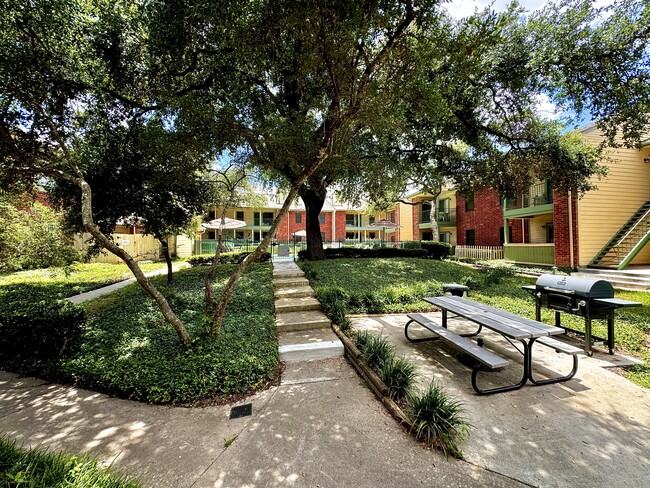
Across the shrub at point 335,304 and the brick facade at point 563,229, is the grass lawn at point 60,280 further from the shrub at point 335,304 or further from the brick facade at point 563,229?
the brick facade at point 563,229

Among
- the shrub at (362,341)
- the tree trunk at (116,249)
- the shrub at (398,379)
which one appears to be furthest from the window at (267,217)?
the shrub at (398,379)

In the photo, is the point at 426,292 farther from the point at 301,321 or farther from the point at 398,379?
the point at 398,379

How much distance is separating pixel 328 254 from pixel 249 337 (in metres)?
8.52

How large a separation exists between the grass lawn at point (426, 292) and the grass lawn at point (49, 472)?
4554mm

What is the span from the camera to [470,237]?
70.9 ft

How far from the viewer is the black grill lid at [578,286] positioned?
157 inches

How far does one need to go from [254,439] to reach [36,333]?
4.04 meters

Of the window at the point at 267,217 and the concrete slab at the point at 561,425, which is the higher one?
the window at the point at 267,217

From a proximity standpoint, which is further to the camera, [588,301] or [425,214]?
[425,214]

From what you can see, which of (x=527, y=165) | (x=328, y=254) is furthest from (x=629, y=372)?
(x=328, y=254)

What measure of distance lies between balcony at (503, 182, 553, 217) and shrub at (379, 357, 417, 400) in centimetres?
1247

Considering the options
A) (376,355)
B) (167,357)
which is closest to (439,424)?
(376,355)

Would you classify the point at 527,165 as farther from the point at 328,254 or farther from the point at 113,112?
the point at 113,112

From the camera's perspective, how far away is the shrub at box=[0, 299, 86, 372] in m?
4.08
